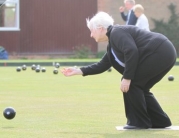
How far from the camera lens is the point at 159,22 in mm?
29828

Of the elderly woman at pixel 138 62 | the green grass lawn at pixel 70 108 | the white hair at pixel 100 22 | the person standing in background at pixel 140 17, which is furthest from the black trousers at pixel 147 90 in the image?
the person standing in background at pixel 140 17

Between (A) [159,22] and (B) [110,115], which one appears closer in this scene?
(B) [110,115]

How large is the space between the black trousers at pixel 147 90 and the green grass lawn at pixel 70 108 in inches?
8.4

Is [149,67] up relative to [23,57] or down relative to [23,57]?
up

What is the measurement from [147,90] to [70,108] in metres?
2.10

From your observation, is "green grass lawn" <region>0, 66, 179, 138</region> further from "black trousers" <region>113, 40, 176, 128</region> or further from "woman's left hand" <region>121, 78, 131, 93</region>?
"woman's left hand" <region>121, 78, 131, 93</region>

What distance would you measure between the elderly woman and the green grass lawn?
0.81 feet

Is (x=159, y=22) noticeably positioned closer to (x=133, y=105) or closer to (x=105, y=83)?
(x=105, y=83)

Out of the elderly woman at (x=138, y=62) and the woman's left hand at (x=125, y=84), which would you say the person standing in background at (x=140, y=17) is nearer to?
the elderly woman at (x=138, y=62)

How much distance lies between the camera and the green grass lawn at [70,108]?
616cm

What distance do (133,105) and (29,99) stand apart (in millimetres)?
3573

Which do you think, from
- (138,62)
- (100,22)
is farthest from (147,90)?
(100,22)

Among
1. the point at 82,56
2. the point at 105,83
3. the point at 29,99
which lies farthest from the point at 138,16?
the point at 82,56

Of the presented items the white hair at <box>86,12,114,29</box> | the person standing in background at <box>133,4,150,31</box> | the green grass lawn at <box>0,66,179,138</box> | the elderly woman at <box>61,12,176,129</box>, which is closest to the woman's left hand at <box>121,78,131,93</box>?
the elderly woman at <box>61,12,176,129</box>
